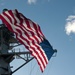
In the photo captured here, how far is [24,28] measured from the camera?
2284cm

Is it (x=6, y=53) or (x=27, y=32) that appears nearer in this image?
(x=27, y=32)

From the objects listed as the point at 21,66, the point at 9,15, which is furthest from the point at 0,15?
the point at 21,66

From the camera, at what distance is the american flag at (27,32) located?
2195 centimetres

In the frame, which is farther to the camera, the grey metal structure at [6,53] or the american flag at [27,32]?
the grey metal structure at [6,53]

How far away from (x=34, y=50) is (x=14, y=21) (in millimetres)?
2747

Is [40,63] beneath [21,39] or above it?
beneath

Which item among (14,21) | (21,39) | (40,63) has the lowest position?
(40,63)

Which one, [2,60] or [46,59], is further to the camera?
[2,60]

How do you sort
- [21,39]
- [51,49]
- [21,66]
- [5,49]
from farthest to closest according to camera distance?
[5,49], [21,66], [51,49], [21,39]

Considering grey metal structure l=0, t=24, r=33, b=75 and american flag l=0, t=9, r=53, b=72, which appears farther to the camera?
grey metal structure l=0, t=24, r=33, b=75

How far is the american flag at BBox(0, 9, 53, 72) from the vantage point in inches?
864

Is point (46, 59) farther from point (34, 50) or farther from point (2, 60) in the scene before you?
point (2, 60)

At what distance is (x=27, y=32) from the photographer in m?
22.7

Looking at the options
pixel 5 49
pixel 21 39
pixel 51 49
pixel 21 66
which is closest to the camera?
pixel 21 39
